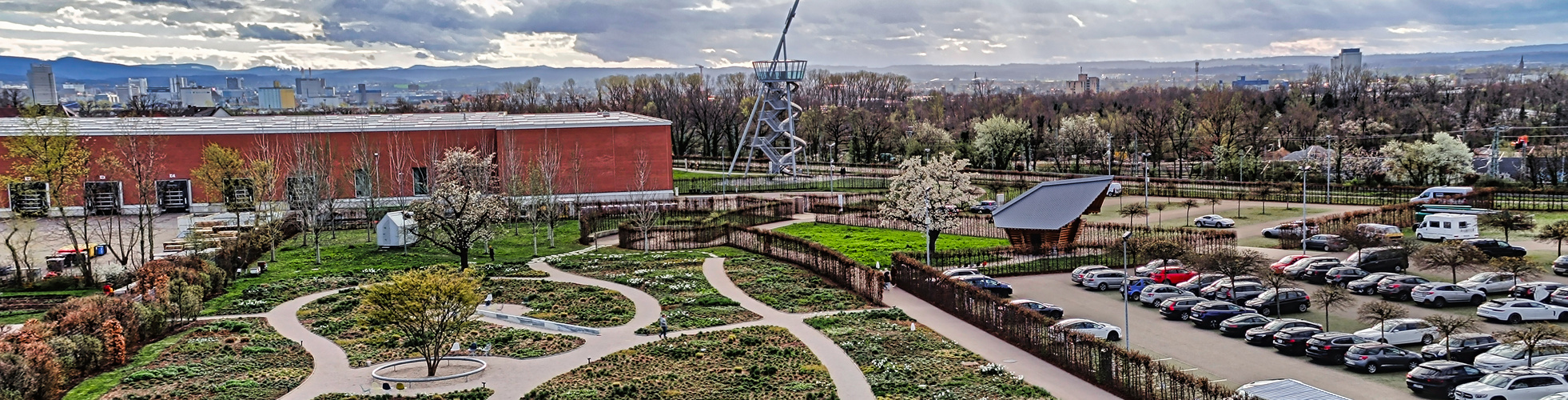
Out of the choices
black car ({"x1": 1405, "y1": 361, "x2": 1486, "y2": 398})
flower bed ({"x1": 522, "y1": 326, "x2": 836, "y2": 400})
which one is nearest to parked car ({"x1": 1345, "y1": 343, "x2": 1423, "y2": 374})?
black car ({"x1": 1405, "y1": 361, "x2": 1486, "y2": 398})

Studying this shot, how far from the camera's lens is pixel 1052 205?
41.1m

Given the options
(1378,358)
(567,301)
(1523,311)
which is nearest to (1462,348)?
(1378,358)

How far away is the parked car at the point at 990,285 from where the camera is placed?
108 feet

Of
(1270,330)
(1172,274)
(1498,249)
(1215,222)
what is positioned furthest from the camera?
(1215,222)

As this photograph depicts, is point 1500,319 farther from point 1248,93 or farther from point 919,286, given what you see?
point 1248,93

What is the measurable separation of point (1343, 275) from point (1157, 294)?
22.2 ft

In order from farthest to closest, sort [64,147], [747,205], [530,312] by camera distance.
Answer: [747,205] < [64,147] < [530,312]

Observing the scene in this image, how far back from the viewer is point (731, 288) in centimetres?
3488

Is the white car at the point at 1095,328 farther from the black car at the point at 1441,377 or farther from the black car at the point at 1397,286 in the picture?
the black car at the point at 1397,286

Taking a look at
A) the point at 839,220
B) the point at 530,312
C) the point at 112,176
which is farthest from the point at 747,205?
the point at 112,176

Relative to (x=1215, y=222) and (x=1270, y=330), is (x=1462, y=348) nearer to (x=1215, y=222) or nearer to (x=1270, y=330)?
(x=1270, y=330)

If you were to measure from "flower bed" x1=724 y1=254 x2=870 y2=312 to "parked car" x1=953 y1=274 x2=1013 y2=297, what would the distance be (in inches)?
146

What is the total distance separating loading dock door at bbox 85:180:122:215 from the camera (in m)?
52.7

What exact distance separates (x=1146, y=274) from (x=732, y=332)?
14778mm
